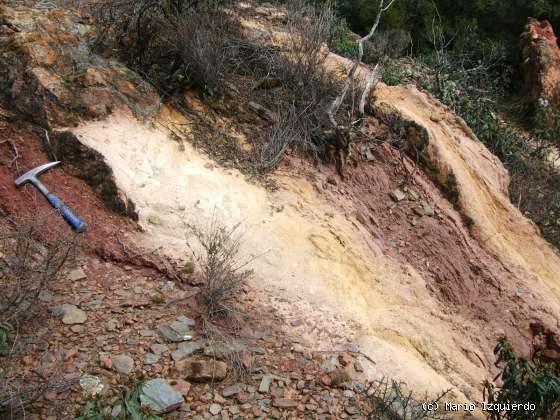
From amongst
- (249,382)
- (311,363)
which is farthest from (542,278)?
(249,382)

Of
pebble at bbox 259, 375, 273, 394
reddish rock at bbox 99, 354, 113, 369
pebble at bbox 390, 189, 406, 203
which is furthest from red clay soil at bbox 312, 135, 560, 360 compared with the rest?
reddish rock at bbox 99, 354, 113, 369

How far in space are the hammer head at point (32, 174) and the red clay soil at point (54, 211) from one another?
0.04m

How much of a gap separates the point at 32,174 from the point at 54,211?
356 mm

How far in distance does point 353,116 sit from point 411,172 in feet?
2.88

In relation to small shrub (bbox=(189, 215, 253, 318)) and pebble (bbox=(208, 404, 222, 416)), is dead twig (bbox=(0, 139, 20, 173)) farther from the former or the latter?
pebble (bbox=(208, 404, 222, 416))

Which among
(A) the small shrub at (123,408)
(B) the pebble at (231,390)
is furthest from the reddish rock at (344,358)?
(A) the small shrub at (123,408)

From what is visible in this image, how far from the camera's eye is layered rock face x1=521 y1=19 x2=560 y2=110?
1020cm

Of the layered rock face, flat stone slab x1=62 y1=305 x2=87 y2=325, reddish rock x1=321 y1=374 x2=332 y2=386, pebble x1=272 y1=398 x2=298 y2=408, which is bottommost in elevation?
flat stone slab x1=62 y1=305 x2=87 y2=325

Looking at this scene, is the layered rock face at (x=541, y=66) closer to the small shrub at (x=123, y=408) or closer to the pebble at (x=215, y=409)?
the pebble at (x=215, y=409)

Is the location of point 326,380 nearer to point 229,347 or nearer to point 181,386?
point 229,347

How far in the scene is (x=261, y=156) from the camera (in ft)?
16.9

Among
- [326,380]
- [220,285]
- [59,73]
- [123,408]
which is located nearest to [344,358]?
[326,380]

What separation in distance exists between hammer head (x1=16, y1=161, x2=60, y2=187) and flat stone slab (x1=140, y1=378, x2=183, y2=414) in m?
1.86

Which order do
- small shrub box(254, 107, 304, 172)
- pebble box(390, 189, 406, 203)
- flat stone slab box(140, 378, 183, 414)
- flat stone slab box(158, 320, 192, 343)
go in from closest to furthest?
flat stone slab box(140, 378, 183, 414)
flat stone slab box(158, 320, 192, 343)
small shrub box(254, 107, 304, 172)
pebble box(390, 189, 406, 203)
